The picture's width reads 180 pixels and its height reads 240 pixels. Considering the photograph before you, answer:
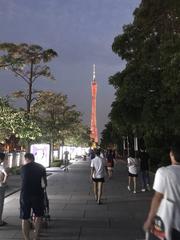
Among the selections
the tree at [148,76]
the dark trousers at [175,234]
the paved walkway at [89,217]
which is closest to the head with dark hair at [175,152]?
the dark trousers at [175,234]

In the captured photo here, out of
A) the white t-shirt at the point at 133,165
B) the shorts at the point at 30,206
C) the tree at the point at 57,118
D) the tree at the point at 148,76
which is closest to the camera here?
the shorts at the point at 30,206

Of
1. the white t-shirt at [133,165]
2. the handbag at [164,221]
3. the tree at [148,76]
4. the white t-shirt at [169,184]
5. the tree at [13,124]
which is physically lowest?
the handbag at [164,221]

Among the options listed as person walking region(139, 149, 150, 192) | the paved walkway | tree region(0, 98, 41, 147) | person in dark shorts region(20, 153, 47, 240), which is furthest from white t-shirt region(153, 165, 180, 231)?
tree region(0, 98, 41, 147)

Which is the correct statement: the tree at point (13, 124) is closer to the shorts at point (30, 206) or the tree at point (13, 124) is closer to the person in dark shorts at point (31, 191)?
the person in dark shorts at point (31, 191)

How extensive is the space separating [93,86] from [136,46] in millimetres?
163538

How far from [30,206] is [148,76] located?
19393 millimetres

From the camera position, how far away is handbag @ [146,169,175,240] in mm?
5336

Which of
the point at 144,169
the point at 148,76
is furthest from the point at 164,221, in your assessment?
the point at 148,76

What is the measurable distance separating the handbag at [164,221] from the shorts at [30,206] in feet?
13.5

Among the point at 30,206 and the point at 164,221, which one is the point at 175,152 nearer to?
the point at 164,221

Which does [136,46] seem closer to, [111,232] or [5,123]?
[5,123]

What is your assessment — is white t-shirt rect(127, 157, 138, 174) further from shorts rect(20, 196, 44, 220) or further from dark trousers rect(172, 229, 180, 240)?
dark trousers rect(172, 229, 180, 240)

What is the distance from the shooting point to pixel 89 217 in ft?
43.8

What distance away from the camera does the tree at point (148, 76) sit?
26.7 m
